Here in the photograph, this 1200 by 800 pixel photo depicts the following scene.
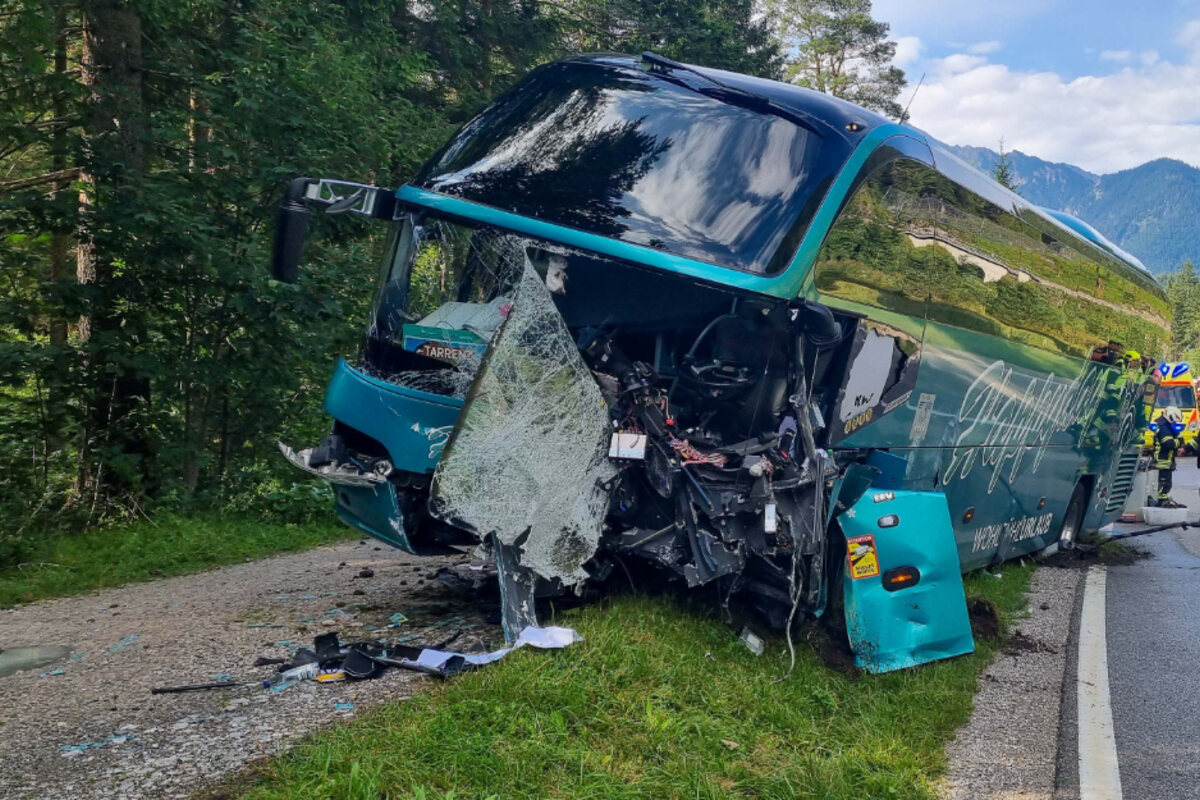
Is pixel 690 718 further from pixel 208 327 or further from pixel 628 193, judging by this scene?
pixel 208 327

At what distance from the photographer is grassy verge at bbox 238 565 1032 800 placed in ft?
12.2

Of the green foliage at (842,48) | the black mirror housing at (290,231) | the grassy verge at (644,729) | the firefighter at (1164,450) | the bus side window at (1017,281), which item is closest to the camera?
the grassy verge at (644,729)

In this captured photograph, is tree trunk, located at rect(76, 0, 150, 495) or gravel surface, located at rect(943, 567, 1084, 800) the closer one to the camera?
gravel surface, located at rect(943, 567, 1084, 800)

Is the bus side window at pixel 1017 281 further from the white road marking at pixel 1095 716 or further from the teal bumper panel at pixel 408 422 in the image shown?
the teal bumper panel at pixel 408 422

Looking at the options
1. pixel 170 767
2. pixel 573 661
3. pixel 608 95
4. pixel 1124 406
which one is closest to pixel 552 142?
pixel 608 95

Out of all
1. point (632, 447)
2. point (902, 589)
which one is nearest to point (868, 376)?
point (902, 589)

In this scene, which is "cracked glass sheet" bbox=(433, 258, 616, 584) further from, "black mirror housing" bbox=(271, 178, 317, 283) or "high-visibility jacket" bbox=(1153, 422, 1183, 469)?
"high-visibility jacket" bbox=(1153, 422, 1183, 469)

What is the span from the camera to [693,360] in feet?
17.3

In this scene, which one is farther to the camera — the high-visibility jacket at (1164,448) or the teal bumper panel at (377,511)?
the high-visibility jacket at (1164,448)

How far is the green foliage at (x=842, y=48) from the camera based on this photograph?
1527 inches

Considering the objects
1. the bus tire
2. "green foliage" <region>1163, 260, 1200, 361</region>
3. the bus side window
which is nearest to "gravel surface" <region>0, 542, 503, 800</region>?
the bus side window

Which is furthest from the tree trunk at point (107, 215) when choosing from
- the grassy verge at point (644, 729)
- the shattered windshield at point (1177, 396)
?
the shattered windshield at point (1177, 396)

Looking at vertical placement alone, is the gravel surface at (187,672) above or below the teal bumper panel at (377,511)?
below

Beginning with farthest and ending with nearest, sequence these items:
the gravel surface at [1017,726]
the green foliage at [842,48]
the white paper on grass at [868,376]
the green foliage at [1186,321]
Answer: the green foliage at [1186,321] < the green foliage at [842,48] < the white paper on grass at [868,376] < the gravel surface at [1017,726]
